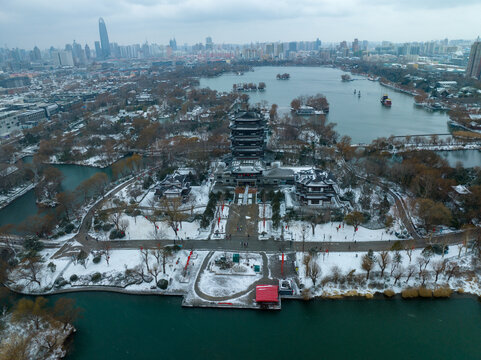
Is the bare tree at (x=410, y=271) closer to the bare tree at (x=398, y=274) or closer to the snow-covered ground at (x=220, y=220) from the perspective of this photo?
the bare tree at (x=398, y=274)

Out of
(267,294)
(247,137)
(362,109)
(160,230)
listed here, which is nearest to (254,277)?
(267,294)

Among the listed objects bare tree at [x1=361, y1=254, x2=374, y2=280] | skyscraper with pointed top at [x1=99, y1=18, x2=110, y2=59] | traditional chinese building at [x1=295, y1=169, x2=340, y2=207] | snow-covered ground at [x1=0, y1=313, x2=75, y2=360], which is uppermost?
skyscraper with pointed top at [x1=99, y1=18, x2=110, y2=59]

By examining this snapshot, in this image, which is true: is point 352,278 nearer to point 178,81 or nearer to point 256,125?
point 256,125

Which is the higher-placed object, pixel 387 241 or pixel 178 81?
pixel 178 81

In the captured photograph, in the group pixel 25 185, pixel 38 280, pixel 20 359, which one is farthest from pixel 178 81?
pixel 20 359

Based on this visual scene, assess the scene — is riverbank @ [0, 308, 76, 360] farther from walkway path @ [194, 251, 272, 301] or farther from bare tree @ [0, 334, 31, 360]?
walkway path @ [194, 251, 272, 301]

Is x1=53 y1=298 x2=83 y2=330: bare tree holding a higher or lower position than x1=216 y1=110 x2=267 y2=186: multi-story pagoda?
lower

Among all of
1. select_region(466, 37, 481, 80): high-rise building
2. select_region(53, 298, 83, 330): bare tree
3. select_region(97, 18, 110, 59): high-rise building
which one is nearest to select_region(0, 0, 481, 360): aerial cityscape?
select_region(53, 298, 83, 330): bare tree

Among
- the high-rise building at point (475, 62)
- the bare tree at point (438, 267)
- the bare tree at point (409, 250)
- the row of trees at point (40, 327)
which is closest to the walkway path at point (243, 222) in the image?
the bare tree at point (409, 250)
